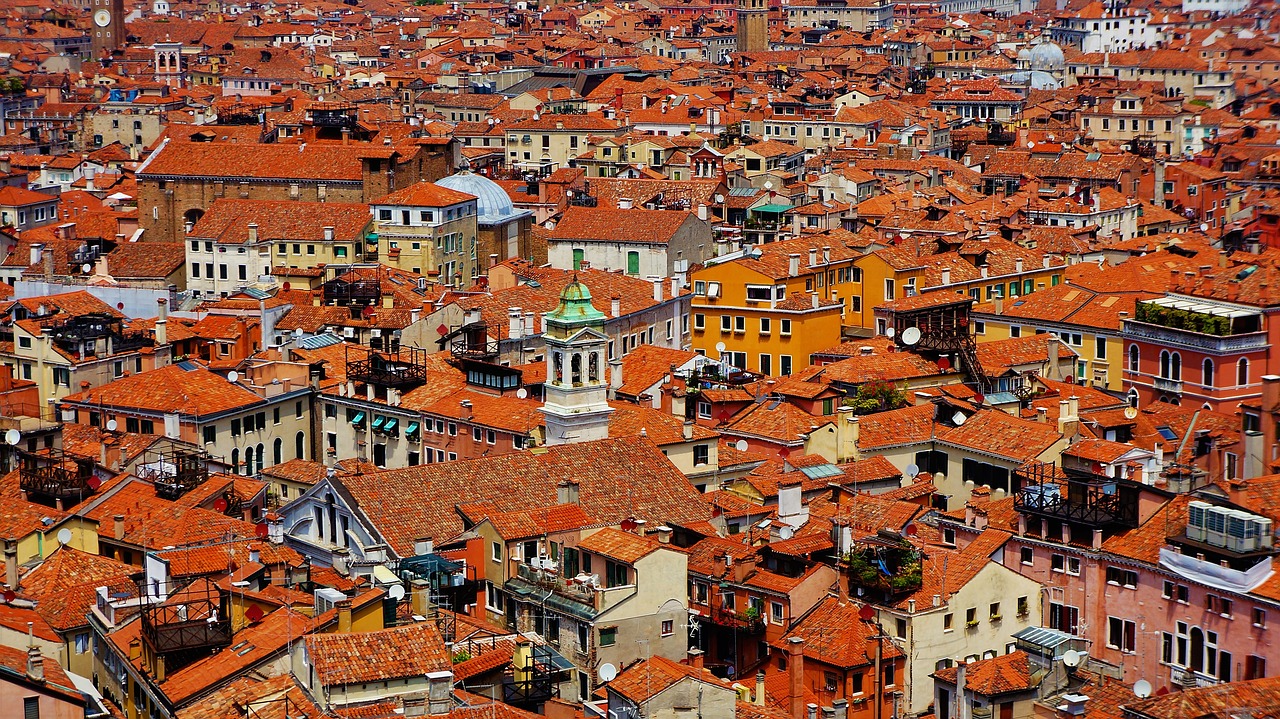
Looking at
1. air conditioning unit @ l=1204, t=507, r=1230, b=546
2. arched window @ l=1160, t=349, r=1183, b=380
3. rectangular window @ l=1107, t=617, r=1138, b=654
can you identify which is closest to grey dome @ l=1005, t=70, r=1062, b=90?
arched window @ l=1160, t=349, r=1183, b=380

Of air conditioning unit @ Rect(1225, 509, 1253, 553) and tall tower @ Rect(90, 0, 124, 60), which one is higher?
tall tower @ Rect(90, 0, 124, 60)

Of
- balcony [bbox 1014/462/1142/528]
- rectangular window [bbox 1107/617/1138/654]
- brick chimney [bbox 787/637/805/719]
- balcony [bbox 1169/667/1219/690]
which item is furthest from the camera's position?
balcony [bbox 1014/462/1142/528]

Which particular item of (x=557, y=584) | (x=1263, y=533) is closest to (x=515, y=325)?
(x=557, y=584)

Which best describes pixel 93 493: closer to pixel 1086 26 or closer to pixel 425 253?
pixel 425 253

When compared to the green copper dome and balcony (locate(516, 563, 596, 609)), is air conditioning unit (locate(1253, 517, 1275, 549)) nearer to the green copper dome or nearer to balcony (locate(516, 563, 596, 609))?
balcony (locate(516, 563, 596, 609))

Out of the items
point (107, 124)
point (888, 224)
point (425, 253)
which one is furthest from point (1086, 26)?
point (425, 253)

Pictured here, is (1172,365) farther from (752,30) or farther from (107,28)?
(107,28)

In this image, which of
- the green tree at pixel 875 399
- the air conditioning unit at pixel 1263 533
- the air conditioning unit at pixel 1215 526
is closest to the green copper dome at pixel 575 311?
the green tree at pixel 875 399

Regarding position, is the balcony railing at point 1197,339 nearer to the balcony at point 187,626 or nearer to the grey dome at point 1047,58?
the balcony at point 187,626
